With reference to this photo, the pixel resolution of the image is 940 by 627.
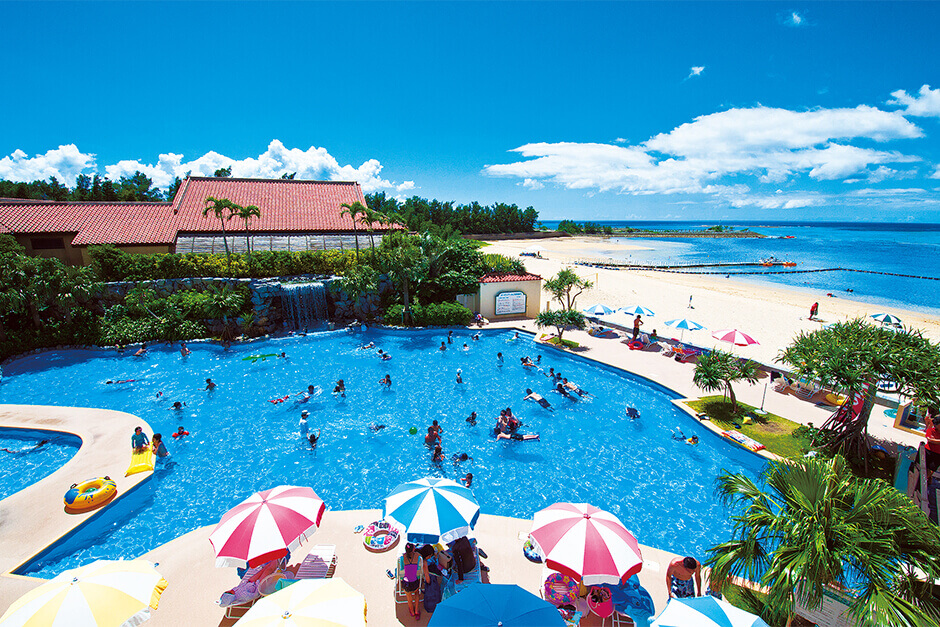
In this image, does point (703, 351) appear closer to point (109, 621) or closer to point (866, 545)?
point (866, 545)

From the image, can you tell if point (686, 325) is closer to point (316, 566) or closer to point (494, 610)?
point (494, 610)

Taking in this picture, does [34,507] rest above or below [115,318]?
below

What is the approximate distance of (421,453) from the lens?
586 inches

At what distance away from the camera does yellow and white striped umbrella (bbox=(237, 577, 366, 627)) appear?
573 cm

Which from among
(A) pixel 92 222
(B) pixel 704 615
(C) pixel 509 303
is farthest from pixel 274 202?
(B) pixel 704 615

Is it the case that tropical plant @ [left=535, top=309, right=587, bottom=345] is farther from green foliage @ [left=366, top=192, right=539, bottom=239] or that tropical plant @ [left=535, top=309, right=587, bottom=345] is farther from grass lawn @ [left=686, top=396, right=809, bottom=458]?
green foliage @ [left=366, top=192, right=539, bottom=239]

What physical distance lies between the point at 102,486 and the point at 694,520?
1707 centimetres

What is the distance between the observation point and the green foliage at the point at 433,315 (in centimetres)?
2817

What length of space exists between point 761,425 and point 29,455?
2666cm

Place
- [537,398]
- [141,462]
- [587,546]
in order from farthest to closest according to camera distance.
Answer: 1. [537,398]
2. [141,462]
3. [587,546]

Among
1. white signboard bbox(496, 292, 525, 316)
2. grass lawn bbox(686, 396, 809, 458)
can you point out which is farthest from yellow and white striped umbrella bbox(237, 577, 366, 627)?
white signboard bbox(496, 292, 525, 316)

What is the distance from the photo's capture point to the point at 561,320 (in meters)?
24.9

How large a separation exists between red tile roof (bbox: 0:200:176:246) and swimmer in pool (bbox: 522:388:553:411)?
29.9m

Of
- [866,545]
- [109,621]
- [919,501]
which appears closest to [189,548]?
[109,621]
